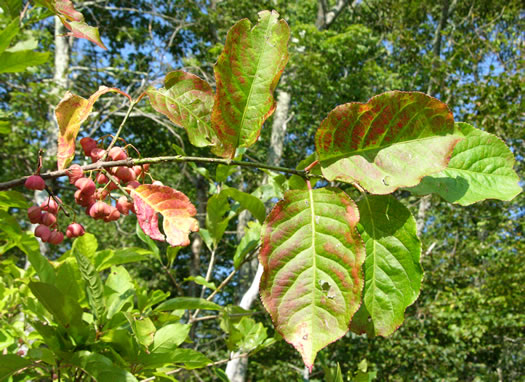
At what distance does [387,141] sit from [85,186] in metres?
0.39

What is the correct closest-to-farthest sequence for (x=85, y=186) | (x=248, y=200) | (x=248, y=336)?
1. (x=85, y=186)
2. (x=248, y=200)
3. (x=248, y=336)

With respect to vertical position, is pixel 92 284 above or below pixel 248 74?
below

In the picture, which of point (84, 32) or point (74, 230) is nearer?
point (84, 32)

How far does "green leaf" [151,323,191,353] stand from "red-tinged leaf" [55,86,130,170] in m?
0.48

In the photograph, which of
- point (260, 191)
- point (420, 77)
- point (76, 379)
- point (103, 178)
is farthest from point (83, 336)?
point (420, 77)

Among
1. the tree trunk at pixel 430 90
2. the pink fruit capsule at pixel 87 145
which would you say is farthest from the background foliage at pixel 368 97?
the pink fruit capsule at pixel 87 145

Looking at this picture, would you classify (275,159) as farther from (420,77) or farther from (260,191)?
(260,191)

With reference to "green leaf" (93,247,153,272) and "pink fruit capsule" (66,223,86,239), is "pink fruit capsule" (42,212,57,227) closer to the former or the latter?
"pink fruit capsule" (66,223,86,239)

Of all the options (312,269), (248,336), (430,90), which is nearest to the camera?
(312,269)

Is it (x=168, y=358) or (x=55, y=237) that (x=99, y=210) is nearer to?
(x=55, y=237)

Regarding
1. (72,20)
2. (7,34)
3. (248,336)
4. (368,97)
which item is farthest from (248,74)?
(368,97)

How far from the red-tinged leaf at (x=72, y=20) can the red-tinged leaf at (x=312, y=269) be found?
0.41 metres

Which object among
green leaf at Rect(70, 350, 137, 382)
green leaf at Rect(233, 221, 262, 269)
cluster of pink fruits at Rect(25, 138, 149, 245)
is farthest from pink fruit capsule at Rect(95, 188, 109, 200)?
green leaf at Rect(233, 221, 262, 269)

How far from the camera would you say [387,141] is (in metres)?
0.45
